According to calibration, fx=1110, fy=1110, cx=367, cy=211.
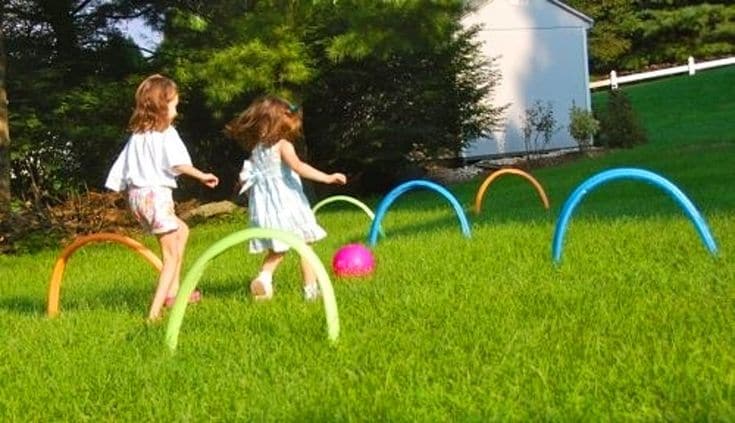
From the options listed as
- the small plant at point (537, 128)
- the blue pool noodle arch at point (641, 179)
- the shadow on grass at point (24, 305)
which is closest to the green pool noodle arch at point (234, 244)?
the blue pool noodle arch at point (641, 179)

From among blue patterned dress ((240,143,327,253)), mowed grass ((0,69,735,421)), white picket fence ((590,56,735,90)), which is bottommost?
mowed grass ((0,69,735,421))

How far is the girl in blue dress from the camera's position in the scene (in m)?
8.02

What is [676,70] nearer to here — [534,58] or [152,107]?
[534,58]

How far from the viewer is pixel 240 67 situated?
18.8m

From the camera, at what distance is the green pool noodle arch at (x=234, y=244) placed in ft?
18.8

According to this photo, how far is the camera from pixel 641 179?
7.93m

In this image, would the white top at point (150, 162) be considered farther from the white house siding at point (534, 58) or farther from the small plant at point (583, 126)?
the white house siding at point (534, 58)

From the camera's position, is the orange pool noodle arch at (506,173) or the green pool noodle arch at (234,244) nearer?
the green pool noodle arch at (234,244)

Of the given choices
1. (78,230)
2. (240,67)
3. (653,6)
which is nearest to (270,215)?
(78,230)

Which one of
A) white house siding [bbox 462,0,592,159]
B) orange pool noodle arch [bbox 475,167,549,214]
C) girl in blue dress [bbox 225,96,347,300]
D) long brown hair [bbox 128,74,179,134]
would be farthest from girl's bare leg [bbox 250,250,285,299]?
white house siding [bbox 462,0,592,159]

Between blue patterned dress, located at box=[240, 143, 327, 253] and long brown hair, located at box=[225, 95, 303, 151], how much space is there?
100 millimetres

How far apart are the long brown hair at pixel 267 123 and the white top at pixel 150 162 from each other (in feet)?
1.93

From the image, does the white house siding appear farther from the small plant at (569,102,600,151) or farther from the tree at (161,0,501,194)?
the tree at (161,0,501,194)

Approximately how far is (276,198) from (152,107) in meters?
1.13
